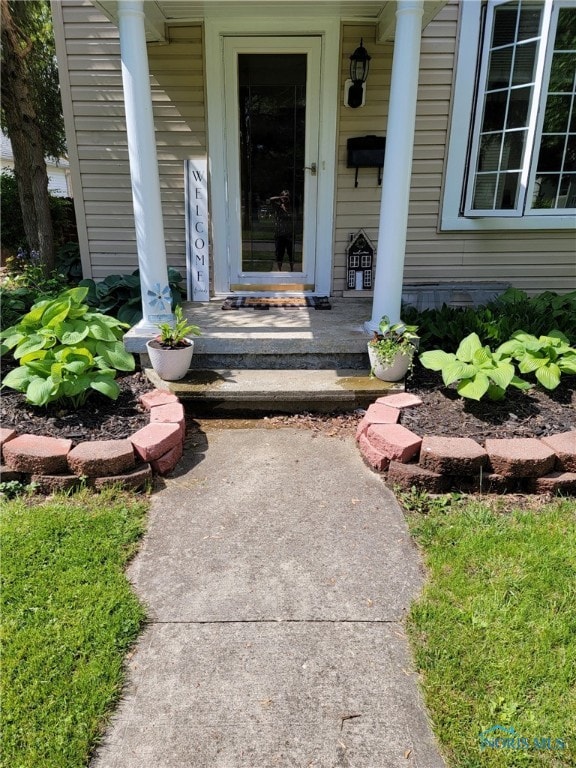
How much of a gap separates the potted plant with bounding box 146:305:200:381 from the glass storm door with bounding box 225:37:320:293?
5.57ft

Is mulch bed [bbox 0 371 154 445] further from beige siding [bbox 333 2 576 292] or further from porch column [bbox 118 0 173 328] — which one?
beige siding [bbox 333 2 576 292]

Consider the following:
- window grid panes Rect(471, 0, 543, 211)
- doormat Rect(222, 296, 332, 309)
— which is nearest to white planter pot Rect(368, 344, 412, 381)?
doormat Rect(222, 296, 332, 309)

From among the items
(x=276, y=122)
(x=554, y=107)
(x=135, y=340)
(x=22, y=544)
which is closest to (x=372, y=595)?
(x=22, y=544)

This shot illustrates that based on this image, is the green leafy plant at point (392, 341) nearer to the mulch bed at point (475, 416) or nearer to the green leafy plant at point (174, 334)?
the mulch bed at point (475, 416)

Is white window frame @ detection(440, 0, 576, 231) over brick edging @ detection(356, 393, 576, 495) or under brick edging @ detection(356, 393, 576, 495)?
over

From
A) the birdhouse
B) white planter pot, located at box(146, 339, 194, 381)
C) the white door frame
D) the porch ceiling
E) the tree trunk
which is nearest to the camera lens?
white planter pot, located at box(146, 339, 194, 381)

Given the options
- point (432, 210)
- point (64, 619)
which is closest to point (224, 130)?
point (432, 210)

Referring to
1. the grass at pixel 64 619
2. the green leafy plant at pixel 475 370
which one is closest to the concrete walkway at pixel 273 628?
the grass at pixel 64 619

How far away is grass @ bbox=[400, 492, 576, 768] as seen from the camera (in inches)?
58.9

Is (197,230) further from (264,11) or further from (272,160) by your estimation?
(264,11)

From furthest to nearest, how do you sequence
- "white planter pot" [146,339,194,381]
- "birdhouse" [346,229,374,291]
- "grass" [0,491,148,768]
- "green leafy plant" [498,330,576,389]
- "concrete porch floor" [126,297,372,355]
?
"birdhouse" [346,229,374,291] → "concrete porch floor" [126,297,372,355] → "white planter pot" [146,339,194,381] → "green leafy plant" [498,330,576,389] → "grass" [0,491,148,768]

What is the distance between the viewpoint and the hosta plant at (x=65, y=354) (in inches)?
115

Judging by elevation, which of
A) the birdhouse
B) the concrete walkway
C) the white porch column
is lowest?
the concrete walkway

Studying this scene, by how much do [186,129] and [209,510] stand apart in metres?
3.54
